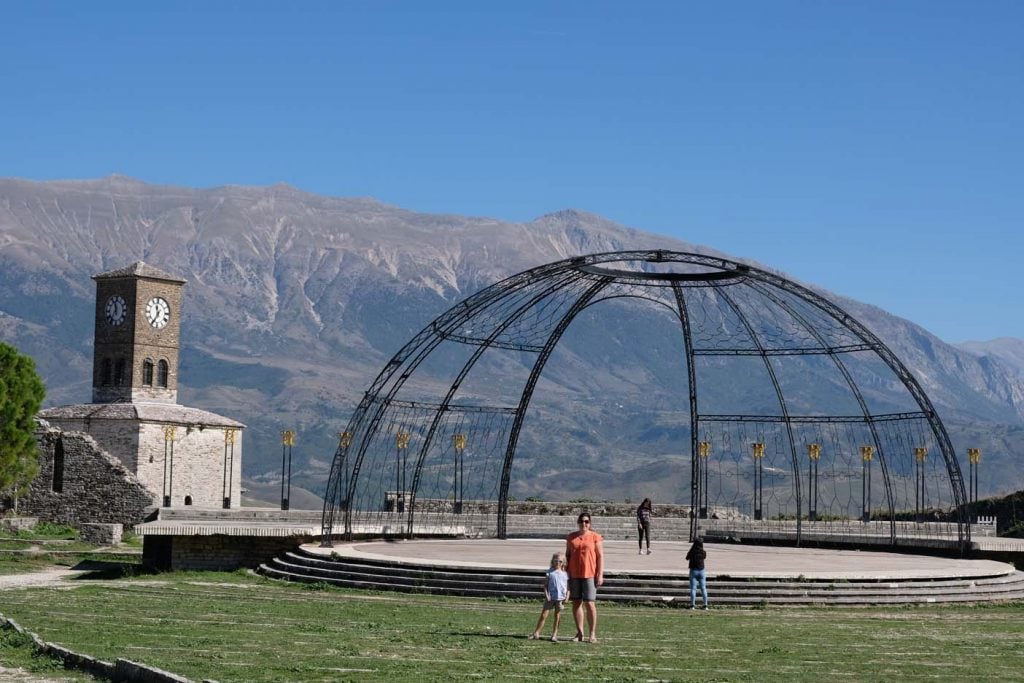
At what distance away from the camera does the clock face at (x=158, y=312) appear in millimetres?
73688

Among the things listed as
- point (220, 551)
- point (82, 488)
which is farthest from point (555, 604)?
point (82, 488)

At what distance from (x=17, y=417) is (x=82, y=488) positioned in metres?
5.21

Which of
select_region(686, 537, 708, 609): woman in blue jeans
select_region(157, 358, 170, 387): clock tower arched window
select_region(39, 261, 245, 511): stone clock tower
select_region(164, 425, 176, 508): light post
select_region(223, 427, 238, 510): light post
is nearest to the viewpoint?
select_region(686, 537, 708, 609): woman in blue jeans

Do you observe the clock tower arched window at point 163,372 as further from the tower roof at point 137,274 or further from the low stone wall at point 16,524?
the low stone wall at point 16,524

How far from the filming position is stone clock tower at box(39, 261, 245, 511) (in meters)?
68.6

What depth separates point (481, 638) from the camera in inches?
870

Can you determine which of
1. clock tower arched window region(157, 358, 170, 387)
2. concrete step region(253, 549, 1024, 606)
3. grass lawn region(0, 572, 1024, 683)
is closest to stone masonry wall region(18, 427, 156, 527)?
clock tower arched window region(157, 358, 170, 387)

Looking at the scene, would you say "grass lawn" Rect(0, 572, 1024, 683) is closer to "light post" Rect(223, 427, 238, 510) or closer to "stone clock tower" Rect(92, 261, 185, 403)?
"light post" Rect(223, 427, 238, 510)

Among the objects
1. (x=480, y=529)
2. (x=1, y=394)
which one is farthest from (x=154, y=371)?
(x=480, y=529)

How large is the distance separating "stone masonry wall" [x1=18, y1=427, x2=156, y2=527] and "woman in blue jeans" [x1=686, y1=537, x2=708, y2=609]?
35.4m

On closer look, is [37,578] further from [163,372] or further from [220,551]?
[163,372]

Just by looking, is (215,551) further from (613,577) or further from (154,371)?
(154,371)

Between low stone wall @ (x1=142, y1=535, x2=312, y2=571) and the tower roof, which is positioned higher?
the tower roof

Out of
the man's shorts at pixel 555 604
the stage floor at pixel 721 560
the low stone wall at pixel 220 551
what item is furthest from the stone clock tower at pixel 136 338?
the man's shorts at pixel 555 604
